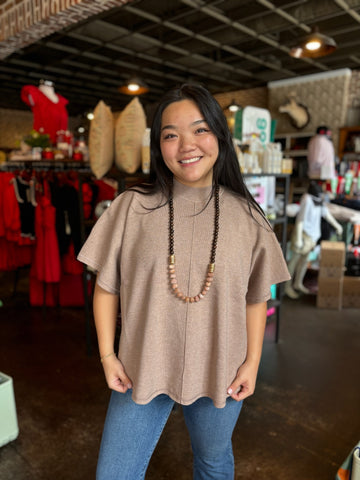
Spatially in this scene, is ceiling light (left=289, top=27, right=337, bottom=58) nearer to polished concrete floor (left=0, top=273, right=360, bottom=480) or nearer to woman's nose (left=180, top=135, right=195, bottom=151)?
polished concrete floor (left=0, top=273, right=360, bottom=480)

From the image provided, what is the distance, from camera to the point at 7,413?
6.60 ft

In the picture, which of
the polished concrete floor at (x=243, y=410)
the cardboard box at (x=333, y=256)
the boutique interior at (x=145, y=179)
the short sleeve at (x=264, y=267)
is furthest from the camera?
the cardboard box at (x=333, y=256)

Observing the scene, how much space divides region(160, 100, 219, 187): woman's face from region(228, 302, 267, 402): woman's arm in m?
0.48

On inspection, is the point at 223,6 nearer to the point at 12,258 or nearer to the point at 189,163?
the point at 12,258

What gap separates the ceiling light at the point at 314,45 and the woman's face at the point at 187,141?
4.38 metres

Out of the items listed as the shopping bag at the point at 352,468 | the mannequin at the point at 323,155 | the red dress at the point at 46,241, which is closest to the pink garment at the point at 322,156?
the mannequin at the point at 323,155

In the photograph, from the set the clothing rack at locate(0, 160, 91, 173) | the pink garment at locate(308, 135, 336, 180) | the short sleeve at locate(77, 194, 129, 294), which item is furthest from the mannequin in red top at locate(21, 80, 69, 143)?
the pink garment at locate(308, 135, 336, 180)

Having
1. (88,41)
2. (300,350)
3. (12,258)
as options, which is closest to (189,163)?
(300,350)

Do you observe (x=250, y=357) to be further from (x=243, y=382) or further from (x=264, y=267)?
(x=264, y=267)

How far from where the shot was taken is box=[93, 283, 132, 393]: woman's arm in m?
1.14

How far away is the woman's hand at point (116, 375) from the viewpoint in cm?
114

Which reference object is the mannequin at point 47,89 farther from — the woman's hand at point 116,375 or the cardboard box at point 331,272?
the woman's hand at point 116,375

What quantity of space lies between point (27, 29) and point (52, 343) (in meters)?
3.10

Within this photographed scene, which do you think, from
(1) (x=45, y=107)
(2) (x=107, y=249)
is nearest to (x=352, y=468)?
(2) (x=107, y=249)
